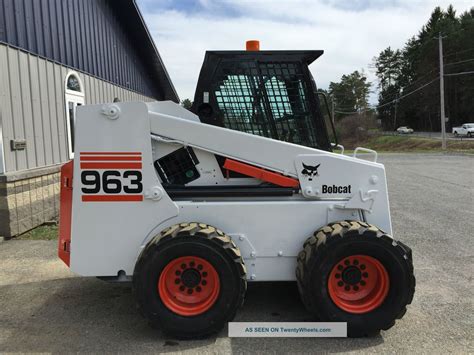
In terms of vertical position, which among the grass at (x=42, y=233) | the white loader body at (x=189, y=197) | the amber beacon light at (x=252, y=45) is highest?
the amber beacon light at (x=252, y=45)

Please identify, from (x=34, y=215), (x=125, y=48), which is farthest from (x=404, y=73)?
(x=34, y=215)

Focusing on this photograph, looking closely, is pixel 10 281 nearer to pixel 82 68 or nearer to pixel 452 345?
pixel 452 345

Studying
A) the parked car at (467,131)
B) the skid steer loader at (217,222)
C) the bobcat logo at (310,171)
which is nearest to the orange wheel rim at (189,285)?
the skid steer loader at (217,222)

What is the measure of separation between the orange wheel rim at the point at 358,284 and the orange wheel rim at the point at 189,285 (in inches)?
39.2

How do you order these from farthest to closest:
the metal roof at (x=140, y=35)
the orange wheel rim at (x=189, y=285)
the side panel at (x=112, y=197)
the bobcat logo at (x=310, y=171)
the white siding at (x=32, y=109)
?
the metal roof at (x=140, y=35) → the white siding at (x=32, y=109) → the bobcat logo at (x=310, y=171) → the side panel at (x=112, y=197) → the orange wheel rim at (x=189, y=285)

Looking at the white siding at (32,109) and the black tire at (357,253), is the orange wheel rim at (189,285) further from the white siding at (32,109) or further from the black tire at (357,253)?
the white siding at (32,109)

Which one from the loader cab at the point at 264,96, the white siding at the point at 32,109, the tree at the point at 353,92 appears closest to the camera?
the loader cab at the point at 264,96

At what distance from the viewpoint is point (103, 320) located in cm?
412

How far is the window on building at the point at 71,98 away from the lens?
9.64 meters

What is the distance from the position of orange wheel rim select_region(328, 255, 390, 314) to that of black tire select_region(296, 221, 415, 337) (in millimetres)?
38

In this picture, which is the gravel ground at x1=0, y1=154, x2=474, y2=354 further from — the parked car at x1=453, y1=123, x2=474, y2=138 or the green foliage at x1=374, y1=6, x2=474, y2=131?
the green foliage at x1=374, y1=6, x2=474, y2=131

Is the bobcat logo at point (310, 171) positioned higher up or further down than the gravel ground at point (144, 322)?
higher up

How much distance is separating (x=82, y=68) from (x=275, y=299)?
27.8 ft

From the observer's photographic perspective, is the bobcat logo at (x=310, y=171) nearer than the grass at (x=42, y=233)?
Yes
